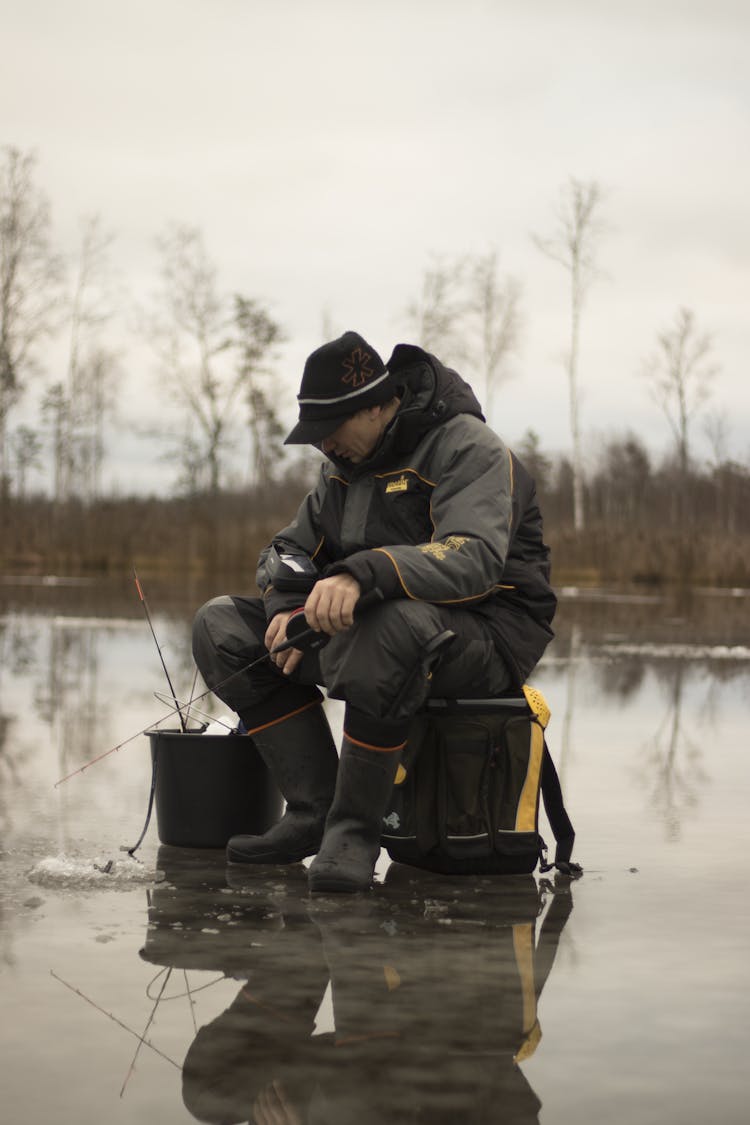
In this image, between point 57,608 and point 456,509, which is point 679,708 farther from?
point 57,608

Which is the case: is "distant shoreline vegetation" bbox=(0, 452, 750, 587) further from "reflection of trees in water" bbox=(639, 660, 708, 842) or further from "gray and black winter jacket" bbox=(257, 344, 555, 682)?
"gray and black winter jacket" bbox=(257, 344, 555, 682)

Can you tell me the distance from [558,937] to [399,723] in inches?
26.1

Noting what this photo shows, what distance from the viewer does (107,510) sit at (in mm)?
27266

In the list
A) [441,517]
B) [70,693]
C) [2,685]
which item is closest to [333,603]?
[441,517]

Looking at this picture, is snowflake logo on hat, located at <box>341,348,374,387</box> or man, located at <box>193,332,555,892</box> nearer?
man, located at <box>193,332,555,892</box>

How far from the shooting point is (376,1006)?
2.41m

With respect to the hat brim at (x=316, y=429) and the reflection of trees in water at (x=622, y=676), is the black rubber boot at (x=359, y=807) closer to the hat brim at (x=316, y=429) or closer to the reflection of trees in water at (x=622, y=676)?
the hat brim at (x=316, y=429)

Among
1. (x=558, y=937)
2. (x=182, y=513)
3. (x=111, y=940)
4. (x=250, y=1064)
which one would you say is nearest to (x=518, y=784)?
(x=558, y=937)

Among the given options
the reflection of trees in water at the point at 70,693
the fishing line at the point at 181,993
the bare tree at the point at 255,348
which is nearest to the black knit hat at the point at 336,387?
the fishing line at the point at 181,993

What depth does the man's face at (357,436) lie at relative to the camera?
3.65 meters

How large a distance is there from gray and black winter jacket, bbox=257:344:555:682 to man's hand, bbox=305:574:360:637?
0.03 m

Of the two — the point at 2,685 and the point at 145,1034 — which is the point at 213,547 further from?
the point at 145,1034

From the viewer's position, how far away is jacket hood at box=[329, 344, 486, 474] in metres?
3.66

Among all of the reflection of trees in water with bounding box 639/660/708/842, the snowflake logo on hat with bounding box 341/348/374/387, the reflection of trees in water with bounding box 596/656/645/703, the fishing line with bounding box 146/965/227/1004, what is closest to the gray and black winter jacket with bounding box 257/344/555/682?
the snowflake logo on hat with bounding box 341/348/374/387
